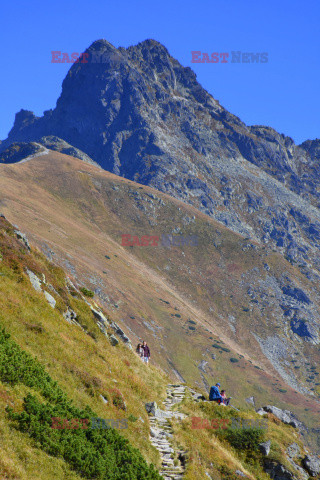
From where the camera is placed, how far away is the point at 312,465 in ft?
72.7

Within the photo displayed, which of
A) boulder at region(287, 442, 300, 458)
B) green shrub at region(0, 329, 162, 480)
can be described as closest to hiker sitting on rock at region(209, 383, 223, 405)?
boulder at region(287, 442, 300, 458)

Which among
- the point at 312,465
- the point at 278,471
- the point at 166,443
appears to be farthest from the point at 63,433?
the point at 312,465

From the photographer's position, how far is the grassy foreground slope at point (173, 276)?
95125 millimetres

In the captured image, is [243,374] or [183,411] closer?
[183,411]

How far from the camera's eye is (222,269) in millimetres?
153625

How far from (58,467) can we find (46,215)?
370 ft

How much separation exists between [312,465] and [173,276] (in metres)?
Result: 119

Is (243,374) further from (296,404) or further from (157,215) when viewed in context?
(157,215)

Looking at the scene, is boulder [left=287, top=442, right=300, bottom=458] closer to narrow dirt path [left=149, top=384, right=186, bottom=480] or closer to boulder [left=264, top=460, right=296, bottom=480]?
boulder [left=264, top=460, right=296, bottom=480]

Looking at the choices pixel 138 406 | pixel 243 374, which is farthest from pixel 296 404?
pixel 138 406

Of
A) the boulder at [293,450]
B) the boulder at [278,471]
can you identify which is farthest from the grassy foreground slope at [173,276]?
the boulder at [278,471]

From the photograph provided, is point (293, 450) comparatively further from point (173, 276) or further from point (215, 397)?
point (173, 276)

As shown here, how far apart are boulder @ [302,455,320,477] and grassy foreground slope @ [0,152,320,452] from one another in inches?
2405

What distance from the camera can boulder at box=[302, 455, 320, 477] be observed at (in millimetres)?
21850
